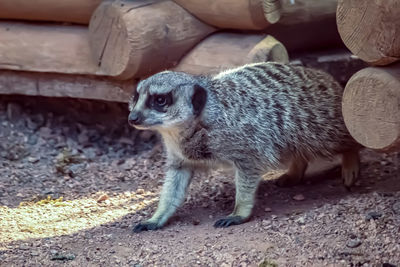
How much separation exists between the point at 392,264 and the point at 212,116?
1402mm

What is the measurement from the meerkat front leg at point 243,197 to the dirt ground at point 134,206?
69mm

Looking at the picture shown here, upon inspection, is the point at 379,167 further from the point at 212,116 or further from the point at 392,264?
the point at 392,264

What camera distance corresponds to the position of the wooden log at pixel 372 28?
3338 millimetres

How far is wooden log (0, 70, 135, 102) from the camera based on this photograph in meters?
5.52

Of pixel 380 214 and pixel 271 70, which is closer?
pixel 380 214

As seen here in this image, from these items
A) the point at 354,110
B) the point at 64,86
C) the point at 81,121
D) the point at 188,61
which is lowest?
the point at 81,121

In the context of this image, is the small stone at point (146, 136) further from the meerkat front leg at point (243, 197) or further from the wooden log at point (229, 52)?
the meerkat front leg at point (243, 197)

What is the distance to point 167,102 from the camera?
4.13m

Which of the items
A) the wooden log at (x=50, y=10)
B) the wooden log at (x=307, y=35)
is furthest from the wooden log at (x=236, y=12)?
the wooden log at (x=50, y=10)

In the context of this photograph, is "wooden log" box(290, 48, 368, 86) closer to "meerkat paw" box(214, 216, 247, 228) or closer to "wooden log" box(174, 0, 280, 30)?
"wooden log" box(174, 0, 280, 30)

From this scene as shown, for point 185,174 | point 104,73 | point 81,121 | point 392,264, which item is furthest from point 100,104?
point 392,264

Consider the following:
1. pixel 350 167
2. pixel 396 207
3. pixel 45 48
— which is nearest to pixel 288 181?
pixel 350 167

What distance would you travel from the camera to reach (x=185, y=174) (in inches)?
177

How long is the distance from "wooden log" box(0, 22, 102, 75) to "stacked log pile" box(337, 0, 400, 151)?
2.35 metres
